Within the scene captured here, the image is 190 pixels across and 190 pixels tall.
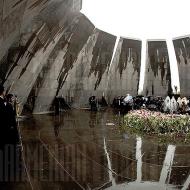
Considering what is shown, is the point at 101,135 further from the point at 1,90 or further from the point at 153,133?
the point at 1,90

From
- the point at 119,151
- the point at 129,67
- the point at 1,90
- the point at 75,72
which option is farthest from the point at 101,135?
the point at 129,67

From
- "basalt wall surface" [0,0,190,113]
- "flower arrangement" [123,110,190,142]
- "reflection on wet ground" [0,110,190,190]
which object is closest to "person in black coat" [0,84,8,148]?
"reflection on wet ground" [0,110,190,190]

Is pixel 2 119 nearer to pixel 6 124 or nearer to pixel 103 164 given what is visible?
pixel 6 124

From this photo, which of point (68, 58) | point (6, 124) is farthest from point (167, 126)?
point (68, 58)

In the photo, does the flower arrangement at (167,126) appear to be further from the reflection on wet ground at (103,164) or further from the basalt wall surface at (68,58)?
the basalt wall surface at (68,58)

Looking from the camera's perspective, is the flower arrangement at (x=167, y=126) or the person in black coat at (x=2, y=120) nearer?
the person in black coat at (x=2, y=120)

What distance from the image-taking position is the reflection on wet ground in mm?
4454

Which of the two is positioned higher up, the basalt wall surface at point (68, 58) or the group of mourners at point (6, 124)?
the basalt wall surface at point (68, 58)

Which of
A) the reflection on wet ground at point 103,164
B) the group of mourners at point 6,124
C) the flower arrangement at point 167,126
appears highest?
the group of mourners at point 6,124

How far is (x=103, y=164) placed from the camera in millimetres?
5555

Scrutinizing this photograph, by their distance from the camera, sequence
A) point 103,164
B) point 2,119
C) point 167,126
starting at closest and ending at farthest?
1. point 2,119
2. point 103,164
3. point 167,126

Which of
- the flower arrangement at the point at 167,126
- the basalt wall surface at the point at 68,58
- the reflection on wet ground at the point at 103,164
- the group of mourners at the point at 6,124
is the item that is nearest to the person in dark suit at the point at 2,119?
the group of mourners at the point at 6,124

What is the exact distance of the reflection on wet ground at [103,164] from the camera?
14.6 ft

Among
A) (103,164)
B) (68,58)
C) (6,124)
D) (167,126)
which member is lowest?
(103,164)
